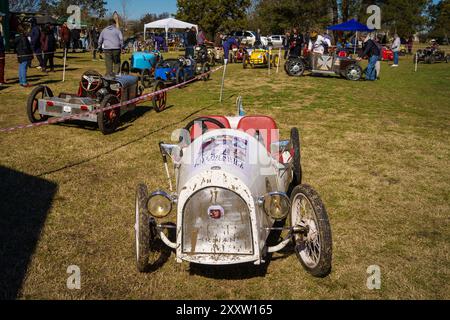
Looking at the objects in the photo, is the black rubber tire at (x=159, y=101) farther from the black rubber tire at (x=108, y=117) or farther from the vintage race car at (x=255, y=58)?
the vintage race car at (x=255, y=58)

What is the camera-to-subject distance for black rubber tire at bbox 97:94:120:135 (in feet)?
25.8

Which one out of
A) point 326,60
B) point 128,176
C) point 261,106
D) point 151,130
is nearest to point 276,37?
point 326,60

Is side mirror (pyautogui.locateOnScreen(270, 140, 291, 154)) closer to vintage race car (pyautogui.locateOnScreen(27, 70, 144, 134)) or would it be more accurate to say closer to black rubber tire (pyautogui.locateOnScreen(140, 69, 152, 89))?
vintage race car (pyautogui.locateOnScreen(27, 70, 144, 134))

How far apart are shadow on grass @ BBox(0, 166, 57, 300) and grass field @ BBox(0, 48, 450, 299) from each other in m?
0.01

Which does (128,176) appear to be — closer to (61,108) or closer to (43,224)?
(43,224)

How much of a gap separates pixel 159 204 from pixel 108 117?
17.4 ft

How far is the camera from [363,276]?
147 inches

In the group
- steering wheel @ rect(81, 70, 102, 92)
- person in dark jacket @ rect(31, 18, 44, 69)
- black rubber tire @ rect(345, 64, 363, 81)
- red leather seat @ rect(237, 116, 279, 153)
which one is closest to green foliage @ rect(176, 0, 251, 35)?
black rubber tire @ rect(345, 64, 363, 81)

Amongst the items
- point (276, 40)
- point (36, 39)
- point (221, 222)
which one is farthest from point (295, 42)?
point (276, 40)

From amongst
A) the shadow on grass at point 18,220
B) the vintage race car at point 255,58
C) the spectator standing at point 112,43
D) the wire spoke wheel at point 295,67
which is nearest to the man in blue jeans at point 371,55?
the wire spoke wheel at point 295,67

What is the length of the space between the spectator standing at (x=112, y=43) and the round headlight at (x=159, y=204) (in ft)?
29.9

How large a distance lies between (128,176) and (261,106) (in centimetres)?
638

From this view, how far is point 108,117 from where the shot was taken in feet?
27.1

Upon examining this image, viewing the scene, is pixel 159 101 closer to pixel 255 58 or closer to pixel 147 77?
pixel 147 77
